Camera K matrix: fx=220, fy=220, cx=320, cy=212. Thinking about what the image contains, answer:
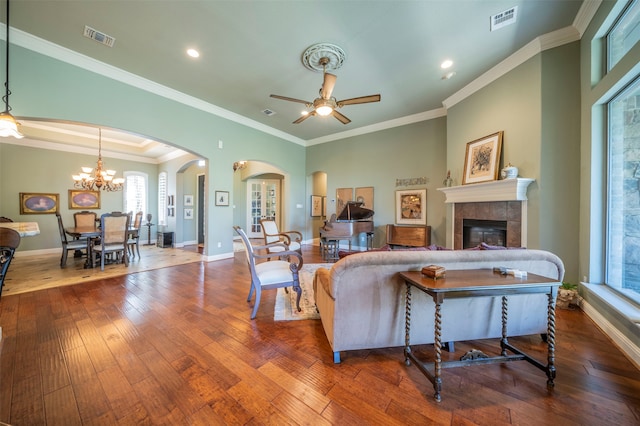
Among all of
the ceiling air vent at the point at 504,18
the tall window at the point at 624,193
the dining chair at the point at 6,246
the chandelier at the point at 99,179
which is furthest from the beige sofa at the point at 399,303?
the chandelier at the point at 99,179

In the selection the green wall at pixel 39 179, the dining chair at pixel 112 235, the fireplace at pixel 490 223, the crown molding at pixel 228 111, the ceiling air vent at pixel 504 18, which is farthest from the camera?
the green wall at pixel 39 179

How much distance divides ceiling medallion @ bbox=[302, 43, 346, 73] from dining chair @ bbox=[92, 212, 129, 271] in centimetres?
481

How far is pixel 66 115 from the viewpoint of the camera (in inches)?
131

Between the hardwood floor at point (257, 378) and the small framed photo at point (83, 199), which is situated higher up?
the small framed photo at point (83, 199)

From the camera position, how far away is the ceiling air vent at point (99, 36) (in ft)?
9.65

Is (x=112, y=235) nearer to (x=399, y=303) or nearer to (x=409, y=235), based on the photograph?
(x=399, y=303)

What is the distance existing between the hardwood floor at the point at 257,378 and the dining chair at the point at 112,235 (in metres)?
1.99

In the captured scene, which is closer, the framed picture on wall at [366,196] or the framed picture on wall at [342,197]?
the framed picture on wall at [366,196]

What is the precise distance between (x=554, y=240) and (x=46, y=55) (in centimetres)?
771

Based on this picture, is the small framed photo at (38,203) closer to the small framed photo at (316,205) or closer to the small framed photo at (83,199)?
the small framed photo at (83,199)

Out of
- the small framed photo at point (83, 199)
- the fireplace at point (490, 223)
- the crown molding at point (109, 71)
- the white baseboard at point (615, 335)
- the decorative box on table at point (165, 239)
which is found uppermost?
the crown molding at point (109, 71)

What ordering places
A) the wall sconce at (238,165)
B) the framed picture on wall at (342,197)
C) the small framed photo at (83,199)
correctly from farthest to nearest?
the wall sconce at (238,165) < the framed picture on wall at (342,197) < the small framed photo at (83,199)

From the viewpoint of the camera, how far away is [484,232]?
405 cm

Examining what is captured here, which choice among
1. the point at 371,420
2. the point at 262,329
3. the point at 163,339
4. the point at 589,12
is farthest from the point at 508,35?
the point at 163,339
